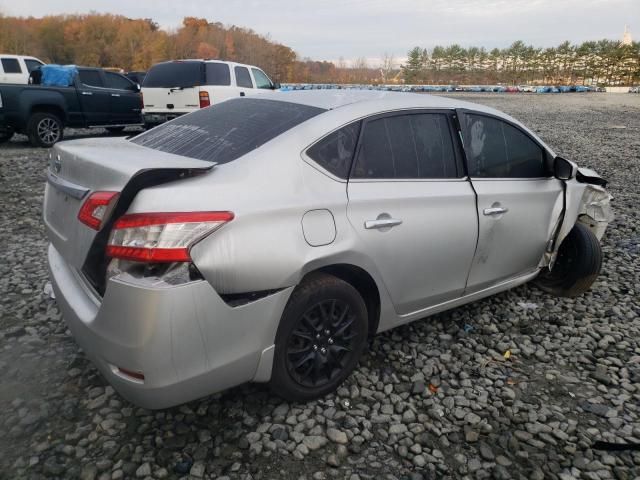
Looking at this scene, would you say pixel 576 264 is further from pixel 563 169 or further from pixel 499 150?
pixel 499 150

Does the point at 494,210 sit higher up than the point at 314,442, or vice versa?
the point at 494,210

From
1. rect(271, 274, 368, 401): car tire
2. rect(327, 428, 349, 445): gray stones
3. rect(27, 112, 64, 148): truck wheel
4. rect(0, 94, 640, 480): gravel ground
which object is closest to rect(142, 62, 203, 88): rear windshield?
rect(27, 112, 64, 148): truck wheel

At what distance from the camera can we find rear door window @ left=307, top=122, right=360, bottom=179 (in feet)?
7.93

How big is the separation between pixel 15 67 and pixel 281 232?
15.8m

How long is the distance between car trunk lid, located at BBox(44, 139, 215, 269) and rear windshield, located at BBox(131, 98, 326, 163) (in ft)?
0.56

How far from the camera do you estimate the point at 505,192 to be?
322cm

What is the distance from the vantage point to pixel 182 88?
10.9 metres

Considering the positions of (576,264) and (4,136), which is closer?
(576,264)

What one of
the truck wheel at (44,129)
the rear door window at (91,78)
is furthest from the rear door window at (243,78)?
the truck wheel at (44,129)

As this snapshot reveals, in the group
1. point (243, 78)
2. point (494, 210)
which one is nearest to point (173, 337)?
point (494, 210)

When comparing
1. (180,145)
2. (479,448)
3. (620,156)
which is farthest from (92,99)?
(620,156)

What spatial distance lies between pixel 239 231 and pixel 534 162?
258 centimetres

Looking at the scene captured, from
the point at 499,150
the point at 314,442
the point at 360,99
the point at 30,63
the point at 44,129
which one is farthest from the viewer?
the point at 30,63

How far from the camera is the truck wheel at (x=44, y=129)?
10.2m
